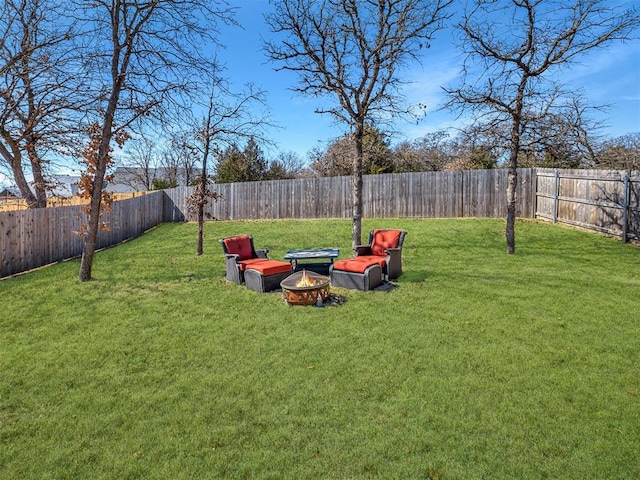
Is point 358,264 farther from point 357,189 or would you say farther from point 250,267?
point 357,189

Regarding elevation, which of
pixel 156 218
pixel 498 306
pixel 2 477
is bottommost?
pixel 2 477

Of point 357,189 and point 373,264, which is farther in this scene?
point 357,189

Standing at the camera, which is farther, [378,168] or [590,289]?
[378,168]

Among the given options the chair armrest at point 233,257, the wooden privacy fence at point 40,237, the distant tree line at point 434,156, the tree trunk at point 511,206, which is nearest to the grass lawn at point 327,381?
the chair armrest at point 233,257

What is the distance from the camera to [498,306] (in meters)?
5.93

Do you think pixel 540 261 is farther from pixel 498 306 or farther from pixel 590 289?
pixel 498 306

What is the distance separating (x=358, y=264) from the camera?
7.07m

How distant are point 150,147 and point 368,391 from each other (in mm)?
7970

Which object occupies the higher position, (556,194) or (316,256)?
(556,194)

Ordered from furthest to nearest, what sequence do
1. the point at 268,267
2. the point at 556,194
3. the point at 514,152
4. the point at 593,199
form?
the point at 556,194 < the point at 593,199 < the point at 514,152 < the point at 268,267

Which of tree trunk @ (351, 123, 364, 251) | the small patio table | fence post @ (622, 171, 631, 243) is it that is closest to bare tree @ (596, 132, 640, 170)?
fence post @ (622, 171, 631, 243)

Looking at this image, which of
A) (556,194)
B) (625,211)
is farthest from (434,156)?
(625,211)

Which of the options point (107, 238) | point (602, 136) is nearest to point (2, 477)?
point (107, 238)

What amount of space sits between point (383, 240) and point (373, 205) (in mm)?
8930
